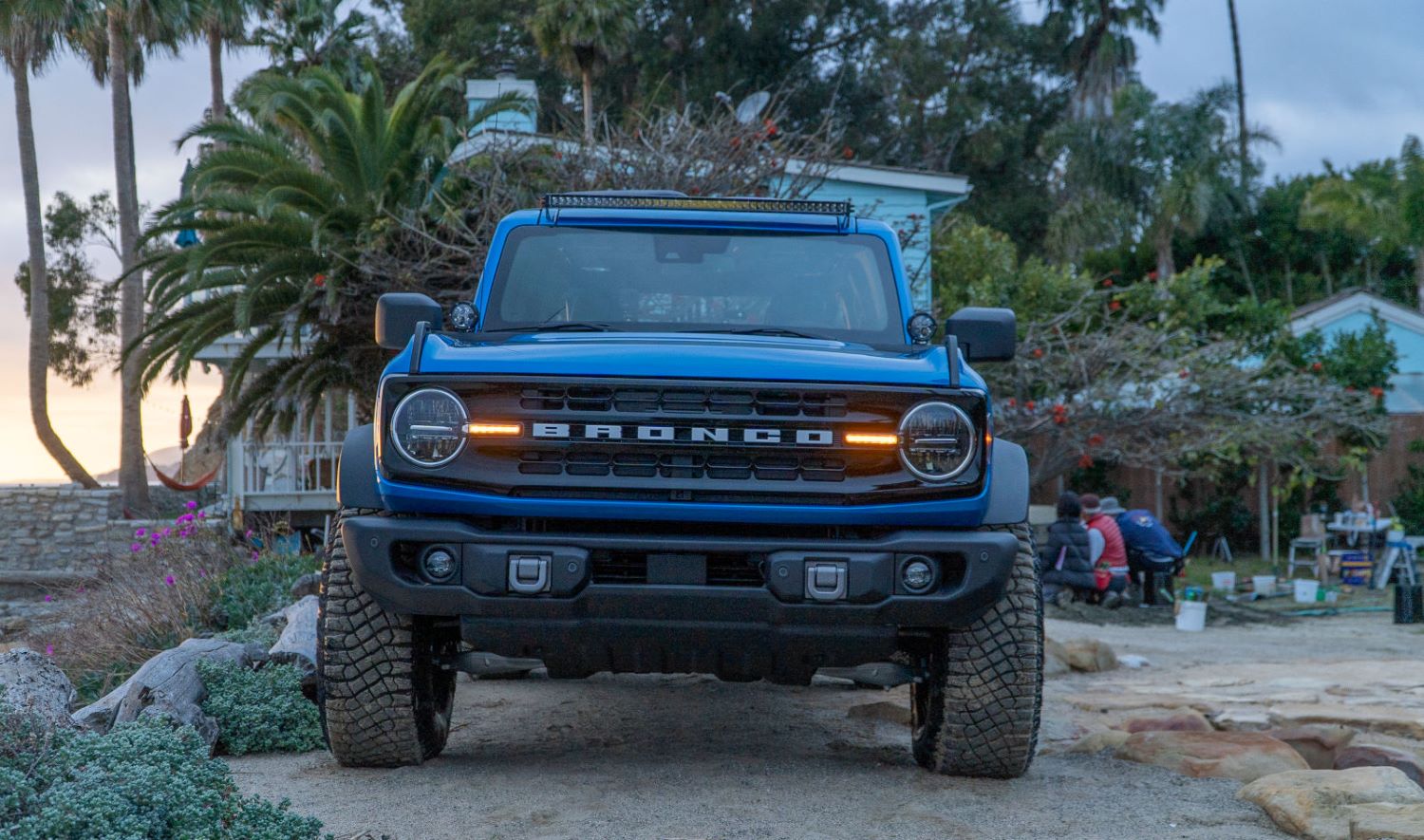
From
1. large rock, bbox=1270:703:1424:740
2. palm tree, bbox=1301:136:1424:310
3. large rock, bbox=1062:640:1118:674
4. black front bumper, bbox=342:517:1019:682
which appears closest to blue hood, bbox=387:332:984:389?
black front bumper, bbox=342:517:1019:682

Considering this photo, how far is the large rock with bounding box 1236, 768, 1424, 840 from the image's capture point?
4500mm

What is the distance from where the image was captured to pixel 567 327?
222 inches

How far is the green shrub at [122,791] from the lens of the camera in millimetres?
3734

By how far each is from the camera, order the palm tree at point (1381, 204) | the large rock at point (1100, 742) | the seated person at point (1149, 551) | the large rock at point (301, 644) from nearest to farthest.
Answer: the large rock at point (1100, 742) < the large rock at point (301, 644) < the seated person at point (1149, 551) < the palm tree at point (1381, 204)

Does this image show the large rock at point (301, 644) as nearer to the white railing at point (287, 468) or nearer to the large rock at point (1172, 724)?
the large rock at point (1172, 724)

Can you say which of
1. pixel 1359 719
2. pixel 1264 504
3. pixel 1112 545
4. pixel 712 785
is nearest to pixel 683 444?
pixel 712 785

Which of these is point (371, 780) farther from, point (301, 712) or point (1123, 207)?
point (1123, 207)

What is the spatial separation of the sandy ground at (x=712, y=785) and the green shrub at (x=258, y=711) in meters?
0.13

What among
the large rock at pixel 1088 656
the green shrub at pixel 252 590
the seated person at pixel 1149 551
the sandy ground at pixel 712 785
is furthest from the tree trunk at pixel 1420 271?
the green shrub at pixel 252 590

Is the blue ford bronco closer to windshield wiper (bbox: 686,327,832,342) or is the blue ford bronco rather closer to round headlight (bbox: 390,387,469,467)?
round headlight (bbox: 390,387,469,467)

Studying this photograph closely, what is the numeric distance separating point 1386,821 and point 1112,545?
10.7 m

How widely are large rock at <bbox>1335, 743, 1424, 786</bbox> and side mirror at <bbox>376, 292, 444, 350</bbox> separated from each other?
13.0 ft

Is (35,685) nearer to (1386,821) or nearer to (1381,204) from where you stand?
(1386,821)

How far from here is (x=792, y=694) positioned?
26.3 feet
